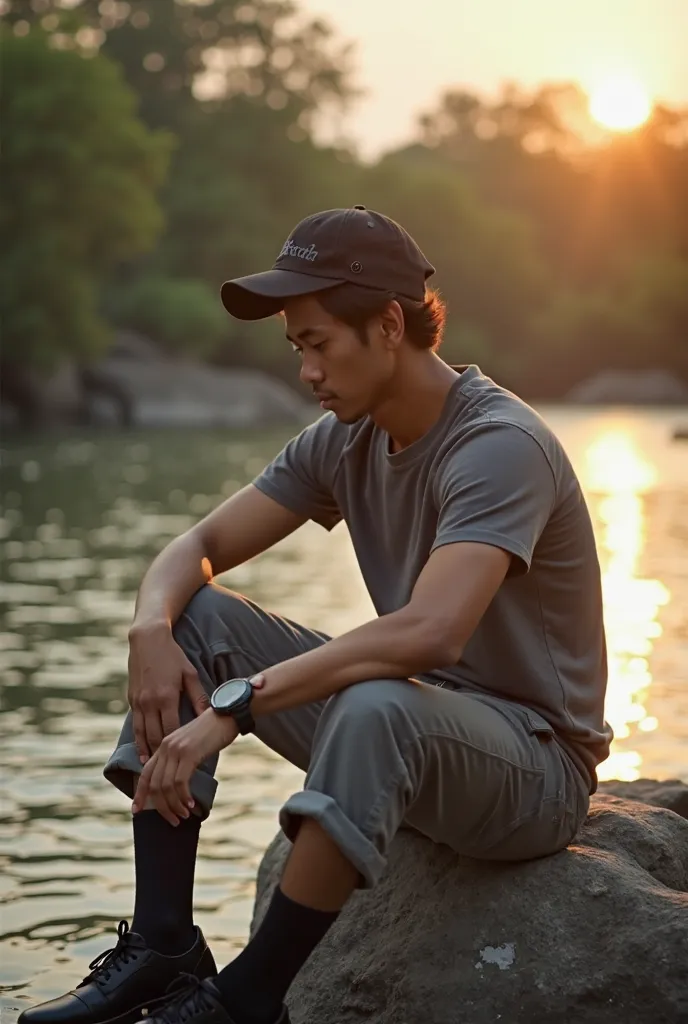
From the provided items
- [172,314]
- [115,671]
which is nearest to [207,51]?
[172,314]

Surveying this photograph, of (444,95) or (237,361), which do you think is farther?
(444,95)

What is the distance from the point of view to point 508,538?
292 centimetres

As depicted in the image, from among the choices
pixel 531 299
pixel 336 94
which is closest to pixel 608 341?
pixel 531 299

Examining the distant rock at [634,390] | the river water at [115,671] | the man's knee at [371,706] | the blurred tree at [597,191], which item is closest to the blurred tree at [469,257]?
the distant rock at [634,390]

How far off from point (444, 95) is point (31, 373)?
58.1 meters

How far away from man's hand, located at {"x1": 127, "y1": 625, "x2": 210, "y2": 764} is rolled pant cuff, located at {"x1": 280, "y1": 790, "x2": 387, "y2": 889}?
50 centimetres

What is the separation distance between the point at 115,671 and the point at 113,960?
189 inches

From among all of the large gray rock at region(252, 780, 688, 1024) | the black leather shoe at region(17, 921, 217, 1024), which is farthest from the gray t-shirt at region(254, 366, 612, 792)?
the black leather shoe at region(17, 921, 217, 1024)

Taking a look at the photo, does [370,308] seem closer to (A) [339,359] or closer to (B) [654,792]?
(A) [339,359]

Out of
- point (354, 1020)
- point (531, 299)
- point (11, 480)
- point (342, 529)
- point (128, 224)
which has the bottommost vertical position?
point (354, 1020)

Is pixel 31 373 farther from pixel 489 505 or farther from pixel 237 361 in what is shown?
pixel 489 505

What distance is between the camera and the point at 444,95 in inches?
3536

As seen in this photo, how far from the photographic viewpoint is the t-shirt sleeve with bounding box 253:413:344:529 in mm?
3549

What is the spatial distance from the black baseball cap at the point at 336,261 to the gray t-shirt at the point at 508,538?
26 centimetres
